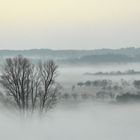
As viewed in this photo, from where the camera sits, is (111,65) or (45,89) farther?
(111,65)

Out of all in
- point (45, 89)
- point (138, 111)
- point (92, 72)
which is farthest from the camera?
point (92, 72)

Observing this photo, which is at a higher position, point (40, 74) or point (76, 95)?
point (40, 74)

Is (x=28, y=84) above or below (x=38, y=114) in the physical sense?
above

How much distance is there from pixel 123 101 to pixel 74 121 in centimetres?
2071

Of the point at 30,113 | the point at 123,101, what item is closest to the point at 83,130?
the point at 30,113

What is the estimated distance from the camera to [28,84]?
110ft

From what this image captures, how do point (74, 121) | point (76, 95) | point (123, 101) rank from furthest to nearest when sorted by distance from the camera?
point (76, 95) → point (123, 101) → point (74, 121)

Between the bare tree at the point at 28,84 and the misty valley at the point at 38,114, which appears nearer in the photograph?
the misty valley at the point at 38,114

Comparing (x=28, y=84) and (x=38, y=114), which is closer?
(x=38, y=114)

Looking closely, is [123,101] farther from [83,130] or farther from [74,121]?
[83,130]

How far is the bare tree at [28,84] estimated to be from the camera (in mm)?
32750

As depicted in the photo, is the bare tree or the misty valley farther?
the bare tree

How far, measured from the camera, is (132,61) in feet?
395

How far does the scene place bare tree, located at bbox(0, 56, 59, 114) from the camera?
107ft
